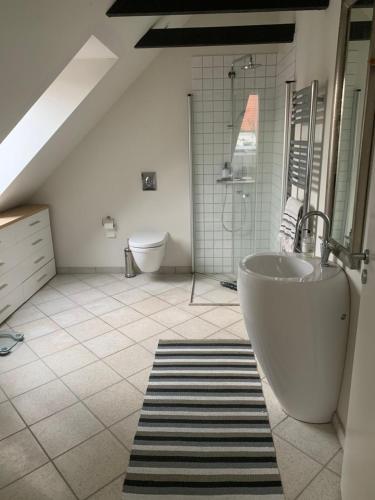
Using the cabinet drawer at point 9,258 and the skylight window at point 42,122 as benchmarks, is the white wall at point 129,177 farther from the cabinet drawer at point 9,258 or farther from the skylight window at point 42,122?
the cabinet drawer at point 9,258

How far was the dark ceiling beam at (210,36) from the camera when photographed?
2.88m

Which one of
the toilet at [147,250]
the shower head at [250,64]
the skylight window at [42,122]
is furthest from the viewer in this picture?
the toilet at [147,250]

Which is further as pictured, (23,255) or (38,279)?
(38,279)

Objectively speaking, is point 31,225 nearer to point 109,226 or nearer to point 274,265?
point 109,226

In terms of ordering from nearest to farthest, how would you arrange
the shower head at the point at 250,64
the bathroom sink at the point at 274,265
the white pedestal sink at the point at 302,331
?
the white pedestal sink at the point at 302,331, the bathroom sink at the point at 274,265, the shower head at the point at 250,64

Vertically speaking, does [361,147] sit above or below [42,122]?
below

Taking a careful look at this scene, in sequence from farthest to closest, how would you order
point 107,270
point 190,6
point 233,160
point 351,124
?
point 107,270
point 233,160
point 190,6
point 351,124

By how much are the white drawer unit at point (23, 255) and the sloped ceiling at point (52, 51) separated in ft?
0.95

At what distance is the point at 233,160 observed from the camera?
3689 mm

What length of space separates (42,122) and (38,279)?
5.00ft

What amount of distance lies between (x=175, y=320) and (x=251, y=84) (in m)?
2.28

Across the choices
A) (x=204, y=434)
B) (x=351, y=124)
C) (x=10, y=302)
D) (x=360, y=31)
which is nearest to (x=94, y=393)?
(x=204, y=434)

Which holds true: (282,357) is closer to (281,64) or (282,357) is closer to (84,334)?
(84,334)

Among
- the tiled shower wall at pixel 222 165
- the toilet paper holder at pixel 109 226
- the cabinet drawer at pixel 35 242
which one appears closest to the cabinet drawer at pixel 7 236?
the cabinet drawer at pixel 35 242
